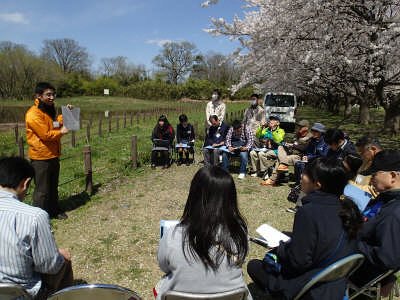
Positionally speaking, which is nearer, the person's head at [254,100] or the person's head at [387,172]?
the person's head at [387,172]

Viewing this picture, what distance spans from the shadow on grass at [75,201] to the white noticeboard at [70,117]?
157cm

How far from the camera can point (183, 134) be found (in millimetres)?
7410

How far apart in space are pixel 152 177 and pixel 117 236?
2.70m

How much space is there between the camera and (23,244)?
1636 mm

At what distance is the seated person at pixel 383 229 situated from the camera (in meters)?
1.81

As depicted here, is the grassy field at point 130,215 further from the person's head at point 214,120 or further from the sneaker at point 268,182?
the person's head at point 214,120

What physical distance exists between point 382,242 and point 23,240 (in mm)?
2356

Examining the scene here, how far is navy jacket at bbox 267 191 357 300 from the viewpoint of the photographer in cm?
173

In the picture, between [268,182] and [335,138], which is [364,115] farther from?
[335,138]

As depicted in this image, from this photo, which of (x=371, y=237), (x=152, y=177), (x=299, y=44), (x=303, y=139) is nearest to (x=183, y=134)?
(x=152, y=177)

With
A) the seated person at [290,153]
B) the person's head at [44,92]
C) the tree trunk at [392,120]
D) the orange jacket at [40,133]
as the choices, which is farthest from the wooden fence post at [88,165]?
the tree trunk at [392,120]

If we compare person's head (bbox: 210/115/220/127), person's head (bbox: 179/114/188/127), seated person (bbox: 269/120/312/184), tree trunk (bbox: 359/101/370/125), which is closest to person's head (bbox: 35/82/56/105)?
person's head (bbox: 210/115/220/127)

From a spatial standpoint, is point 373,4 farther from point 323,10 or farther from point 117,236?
point 117,236

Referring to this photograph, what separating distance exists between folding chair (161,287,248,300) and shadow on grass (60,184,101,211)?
12.6 feet
